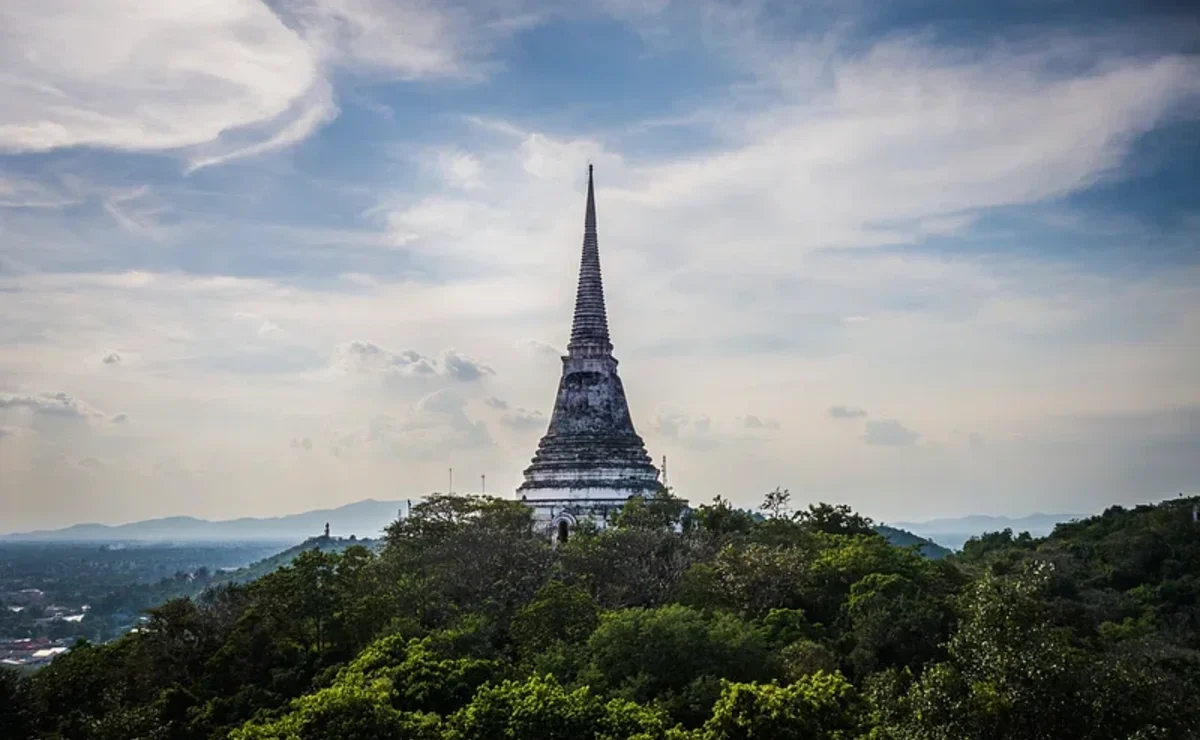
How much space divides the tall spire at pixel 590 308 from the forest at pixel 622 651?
15103 millimetres

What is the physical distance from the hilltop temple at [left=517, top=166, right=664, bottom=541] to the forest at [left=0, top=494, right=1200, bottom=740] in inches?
341

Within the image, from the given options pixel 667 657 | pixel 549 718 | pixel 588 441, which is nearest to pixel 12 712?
pixel 549 718

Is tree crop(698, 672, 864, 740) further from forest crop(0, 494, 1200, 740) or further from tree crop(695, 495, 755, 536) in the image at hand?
tree crop(695, 495, 755, 536)

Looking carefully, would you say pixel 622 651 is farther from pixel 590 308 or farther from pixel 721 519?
pixel 590 308

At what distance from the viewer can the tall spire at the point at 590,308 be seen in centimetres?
6800

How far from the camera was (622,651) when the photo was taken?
1351 inches

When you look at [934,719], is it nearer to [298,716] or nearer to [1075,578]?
[298,716]

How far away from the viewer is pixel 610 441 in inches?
2579

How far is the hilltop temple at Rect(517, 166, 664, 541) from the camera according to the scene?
2494 inches

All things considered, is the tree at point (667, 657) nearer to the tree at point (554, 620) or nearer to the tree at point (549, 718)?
the tree at point (554, 620)

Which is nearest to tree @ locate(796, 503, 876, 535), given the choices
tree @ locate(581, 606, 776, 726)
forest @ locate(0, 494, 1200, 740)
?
forest @ locate(0, 494, 1200, 740)

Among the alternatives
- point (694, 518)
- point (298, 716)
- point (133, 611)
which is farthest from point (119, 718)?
point (133, 611)

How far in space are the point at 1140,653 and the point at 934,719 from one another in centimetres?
2054

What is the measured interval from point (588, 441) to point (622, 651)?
103ft
